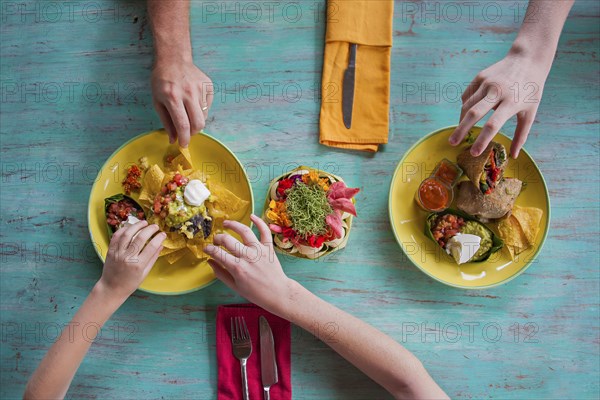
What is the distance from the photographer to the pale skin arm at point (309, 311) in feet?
6.44

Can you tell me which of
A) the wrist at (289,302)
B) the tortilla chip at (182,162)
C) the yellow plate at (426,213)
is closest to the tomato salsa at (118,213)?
the tortilla chip at (182,162)

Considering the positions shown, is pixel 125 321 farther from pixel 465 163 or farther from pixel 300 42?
pixel 465 163

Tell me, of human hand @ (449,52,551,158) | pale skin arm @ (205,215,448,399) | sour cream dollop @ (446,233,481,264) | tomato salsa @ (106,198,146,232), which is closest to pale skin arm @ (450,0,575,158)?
human hand @ (449,52,551,158)

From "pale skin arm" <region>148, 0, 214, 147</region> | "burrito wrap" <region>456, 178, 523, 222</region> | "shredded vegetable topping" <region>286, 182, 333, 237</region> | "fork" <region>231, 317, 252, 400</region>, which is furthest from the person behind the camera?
"fork" <region>231, 317, 252, 400</region>

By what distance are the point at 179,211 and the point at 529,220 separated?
1.53 meters

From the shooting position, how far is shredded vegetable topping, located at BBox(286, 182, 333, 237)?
1.91 metres

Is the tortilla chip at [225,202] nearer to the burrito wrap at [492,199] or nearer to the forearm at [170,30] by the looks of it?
the forearm at [170,30]

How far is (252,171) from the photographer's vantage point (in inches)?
92.3

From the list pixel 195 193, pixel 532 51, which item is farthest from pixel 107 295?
pixel 532 51

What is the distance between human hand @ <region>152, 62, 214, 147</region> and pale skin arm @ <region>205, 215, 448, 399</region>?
45 cm

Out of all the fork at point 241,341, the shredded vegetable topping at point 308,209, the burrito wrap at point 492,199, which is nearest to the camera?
the shredded vegetable topping at point 308,209

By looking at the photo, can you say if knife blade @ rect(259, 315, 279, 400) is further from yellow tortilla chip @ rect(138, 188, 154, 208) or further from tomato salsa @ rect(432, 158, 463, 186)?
tomato salsa @ rect(432, 158, 463, 186)

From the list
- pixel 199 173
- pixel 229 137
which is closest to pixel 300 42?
pixel 229 137

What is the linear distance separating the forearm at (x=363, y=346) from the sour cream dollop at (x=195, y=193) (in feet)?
1.73
